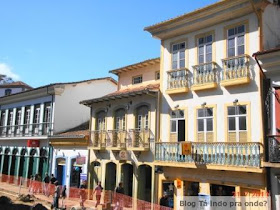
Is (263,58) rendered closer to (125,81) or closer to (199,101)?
(199,101)

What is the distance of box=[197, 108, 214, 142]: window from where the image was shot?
1584cm

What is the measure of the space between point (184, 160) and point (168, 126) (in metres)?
2.31

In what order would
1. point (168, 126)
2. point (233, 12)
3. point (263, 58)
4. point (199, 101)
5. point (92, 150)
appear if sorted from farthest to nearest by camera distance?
point (92, 150), point (168, 126), point (199, 101), point (233, 12), point (263, 58)

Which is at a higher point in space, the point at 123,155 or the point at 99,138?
the point at 99,138

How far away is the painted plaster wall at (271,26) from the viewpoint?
1489cm

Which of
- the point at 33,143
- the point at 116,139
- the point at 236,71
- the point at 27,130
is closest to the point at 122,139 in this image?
the point at 116,139

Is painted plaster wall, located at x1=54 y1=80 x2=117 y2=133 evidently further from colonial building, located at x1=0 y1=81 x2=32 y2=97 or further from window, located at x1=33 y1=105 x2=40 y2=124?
colonial building, located at x1=0 y1=81 x2=32 y2=97

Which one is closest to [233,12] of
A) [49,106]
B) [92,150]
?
[92,150]

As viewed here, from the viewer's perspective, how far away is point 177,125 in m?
17.3

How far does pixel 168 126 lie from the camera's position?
17.8m

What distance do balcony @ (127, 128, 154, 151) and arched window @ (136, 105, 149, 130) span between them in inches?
14.6

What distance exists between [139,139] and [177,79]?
426 centimetres

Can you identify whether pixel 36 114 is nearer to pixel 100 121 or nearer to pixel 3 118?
pixel 3 118

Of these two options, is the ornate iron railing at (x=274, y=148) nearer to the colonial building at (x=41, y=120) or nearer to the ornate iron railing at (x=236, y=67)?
the ornate iron railing at (x=236, y=67)
